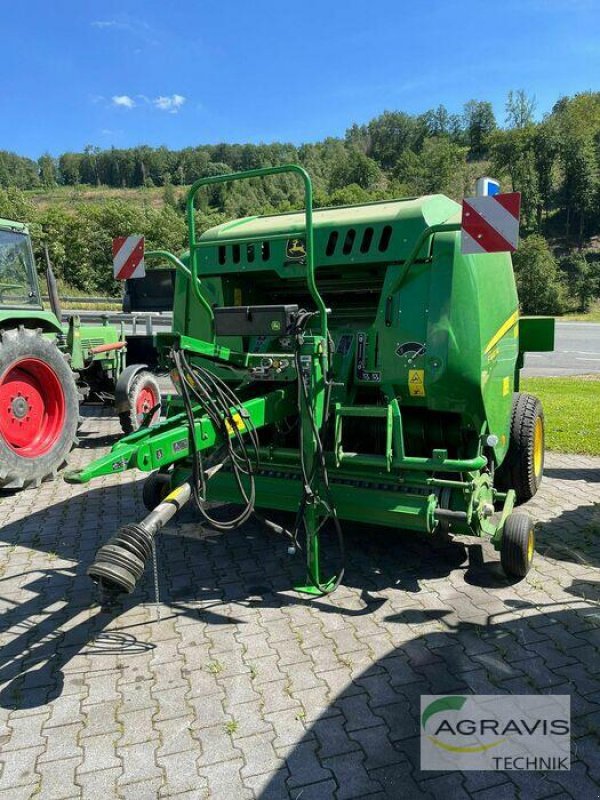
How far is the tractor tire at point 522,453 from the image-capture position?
4.59 meters

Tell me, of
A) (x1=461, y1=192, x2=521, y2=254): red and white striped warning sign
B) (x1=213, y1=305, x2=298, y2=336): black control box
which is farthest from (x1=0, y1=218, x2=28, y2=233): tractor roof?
(x1=461, y1=192, x2=521, y2=254): red and white striped warning sign

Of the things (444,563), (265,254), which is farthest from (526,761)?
(265,254)

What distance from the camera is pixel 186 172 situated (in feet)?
328

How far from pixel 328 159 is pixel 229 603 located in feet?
363

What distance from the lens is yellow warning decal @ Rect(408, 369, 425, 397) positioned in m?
3.47

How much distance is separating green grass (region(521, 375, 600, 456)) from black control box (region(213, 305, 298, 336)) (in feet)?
15.6

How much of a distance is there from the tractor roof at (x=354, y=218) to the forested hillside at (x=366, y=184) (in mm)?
13432

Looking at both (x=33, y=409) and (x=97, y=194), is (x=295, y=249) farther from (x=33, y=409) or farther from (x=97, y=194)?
(x=97, y=194)

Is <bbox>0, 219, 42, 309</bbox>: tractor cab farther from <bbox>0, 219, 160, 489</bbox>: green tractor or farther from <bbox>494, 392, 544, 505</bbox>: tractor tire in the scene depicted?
<bbox>494, 392, 544, 505</bbox>: tractor tire

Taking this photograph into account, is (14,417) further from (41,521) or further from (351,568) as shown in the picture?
(351,568)

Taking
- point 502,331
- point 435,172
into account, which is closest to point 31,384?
point 502,331

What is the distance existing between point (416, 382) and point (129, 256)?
8.81 feet

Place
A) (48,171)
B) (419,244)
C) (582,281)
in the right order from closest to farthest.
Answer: (419,244)
(582,281)
(48,171)

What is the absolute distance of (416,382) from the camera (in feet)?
11.5
